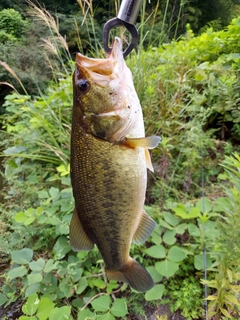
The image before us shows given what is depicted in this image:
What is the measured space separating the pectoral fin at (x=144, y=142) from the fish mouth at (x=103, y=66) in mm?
190

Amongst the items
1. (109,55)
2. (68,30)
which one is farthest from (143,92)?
(68,30)

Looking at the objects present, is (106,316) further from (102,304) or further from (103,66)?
(103,66)

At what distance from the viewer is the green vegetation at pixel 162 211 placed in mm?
1384

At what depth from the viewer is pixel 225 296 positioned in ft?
4.06

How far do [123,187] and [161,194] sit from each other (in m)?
1.09

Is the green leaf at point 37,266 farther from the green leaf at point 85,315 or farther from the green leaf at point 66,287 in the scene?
the green leaf at point 85,315

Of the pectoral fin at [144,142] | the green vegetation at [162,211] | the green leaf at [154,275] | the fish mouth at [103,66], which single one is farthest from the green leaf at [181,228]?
the fish mouth at [103,66]

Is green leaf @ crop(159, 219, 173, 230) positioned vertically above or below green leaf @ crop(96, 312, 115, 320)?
above

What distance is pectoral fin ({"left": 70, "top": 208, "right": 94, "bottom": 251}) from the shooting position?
94cm

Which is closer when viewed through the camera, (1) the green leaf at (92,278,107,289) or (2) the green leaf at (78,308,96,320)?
(2) the green leaf at (78,308,96,320)

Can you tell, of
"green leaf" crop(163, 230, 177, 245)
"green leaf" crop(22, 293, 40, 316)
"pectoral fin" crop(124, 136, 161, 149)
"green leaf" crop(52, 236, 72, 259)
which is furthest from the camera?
"green leaf" crop(52, 236, 72, 259)

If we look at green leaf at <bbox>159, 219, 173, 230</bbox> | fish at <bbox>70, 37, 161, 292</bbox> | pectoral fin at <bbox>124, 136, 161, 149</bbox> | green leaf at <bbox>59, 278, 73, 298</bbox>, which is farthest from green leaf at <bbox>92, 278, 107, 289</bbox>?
pectoral fin at <bbox>124, 136, 161, 149</bbox>

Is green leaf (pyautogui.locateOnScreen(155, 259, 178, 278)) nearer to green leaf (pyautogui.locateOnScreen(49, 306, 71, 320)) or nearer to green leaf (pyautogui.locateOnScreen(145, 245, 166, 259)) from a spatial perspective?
green leaf (pyautogui.locateOnScreen(145, 245, 166, 259))

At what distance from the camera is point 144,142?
0.81 m
